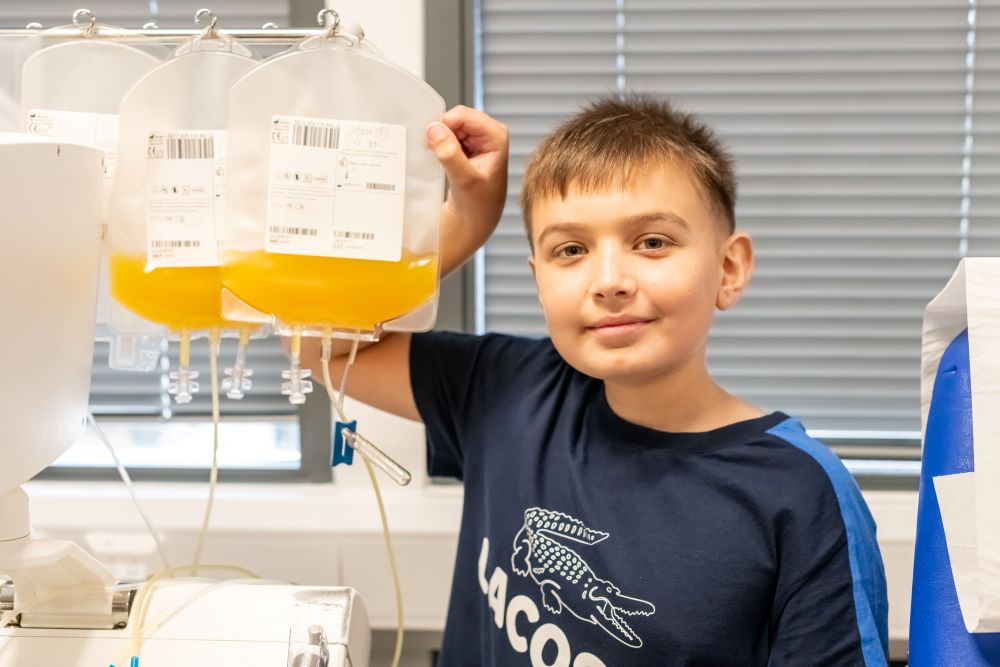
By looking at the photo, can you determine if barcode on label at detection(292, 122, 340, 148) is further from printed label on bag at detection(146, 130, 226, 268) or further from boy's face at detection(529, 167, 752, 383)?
boy's face at detection(529, 167, 752, 383)

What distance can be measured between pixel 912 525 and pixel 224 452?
3.63 feet

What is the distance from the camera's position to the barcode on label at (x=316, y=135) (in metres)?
0.92

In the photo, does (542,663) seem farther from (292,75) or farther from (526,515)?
(292,75)

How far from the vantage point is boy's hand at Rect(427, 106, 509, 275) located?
983mm

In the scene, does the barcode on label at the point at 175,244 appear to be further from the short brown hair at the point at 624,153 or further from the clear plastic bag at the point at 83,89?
the short brown hair at the point at 624,153

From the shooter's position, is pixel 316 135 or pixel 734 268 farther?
pixel 734 268

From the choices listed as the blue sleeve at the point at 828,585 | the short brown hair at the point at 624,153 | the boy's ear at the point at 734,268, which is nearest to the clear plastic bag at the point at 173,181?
the short brown hair at the point at 624,153

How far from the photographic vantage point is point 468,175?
Result: 1.04 m

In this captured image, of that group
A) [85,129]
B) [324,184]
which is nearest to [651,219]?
[324,184]

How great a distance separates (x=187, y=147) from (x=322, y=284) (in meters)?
0.21

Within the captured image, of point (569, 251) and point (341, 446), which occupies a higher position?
point (569, 251)

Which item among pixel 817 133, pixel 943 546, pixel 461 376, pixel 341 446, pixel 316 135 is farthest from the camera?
pixel 817 133

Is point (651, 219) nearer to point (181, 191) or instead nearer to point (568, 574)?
point (568, 574)

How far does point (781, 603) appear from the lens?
0.92 m
